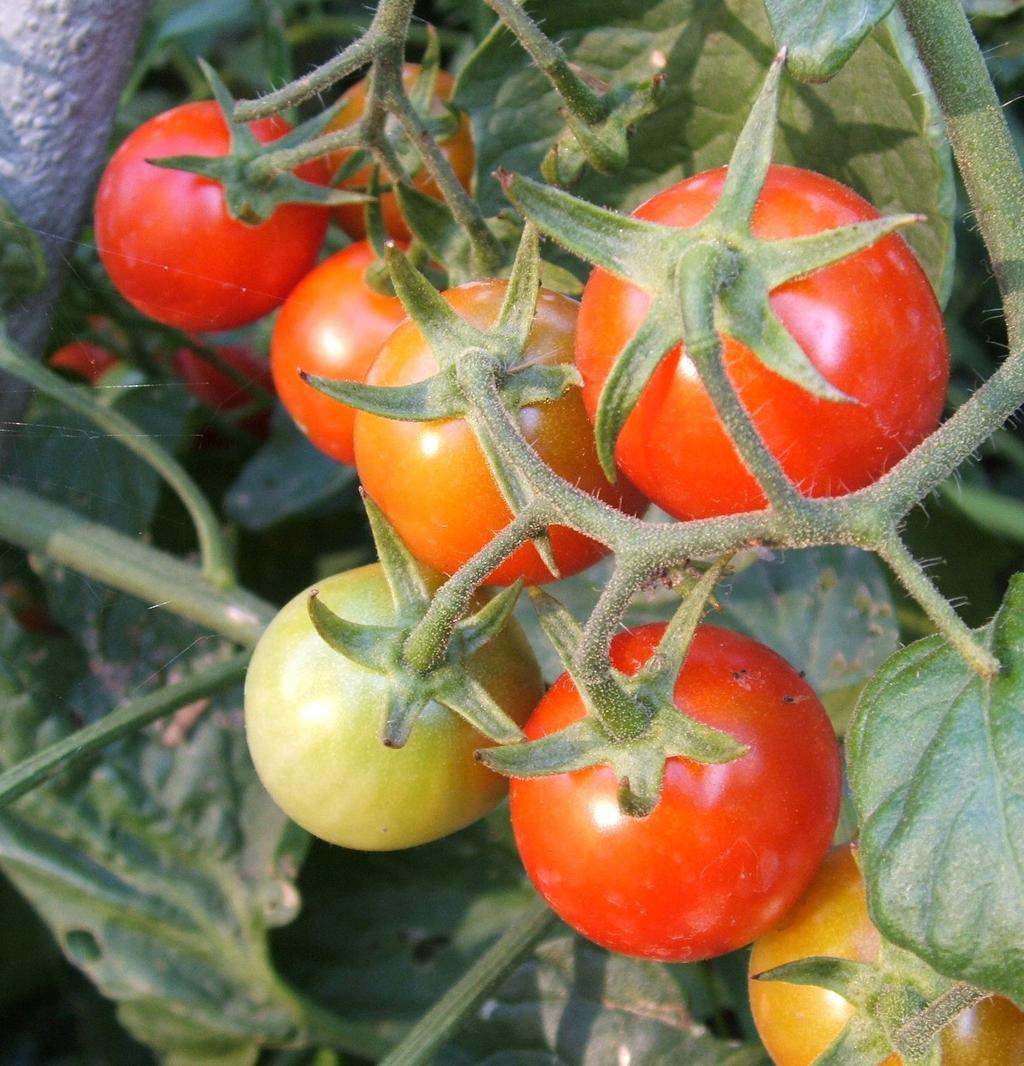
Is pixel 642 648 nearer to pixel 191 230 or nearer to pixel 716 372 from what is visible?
pixel 716 372

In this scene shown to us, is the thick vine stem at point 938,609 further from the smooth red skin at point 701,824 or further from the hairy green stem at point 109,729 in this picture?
the hairy green stem at point 109,729

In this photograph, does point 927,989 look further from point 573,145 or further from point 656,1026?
point 573,145

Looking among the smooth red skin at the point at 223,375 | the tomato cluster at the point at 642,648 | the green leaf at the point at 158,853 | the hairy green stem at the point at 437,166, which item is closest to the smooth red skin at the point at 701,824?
the tomato cluster at the point at 642,648

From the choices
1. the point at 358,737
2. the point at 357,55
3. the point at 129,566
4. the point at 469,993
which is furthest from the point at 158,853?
the point at 357,55

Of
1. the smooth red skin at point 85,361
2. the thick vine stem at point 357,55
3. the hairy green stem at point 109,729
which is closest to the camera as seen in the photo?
the thick vine stem at point 357,55

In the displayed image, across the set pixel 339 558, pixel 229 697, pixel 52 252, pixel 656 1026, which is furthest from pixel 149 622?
pixel 656 1026

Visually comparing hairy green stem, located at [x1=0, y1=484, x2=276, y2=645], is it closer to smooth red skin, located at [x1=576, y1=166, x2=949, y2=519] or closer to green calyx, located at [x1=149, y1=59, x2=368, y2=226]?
green calyx, located at [x1=149, y1=59, x2=368, y2=226]

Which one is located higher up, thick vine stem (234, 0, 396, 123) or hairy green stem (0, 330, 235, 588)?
thick vine stem (234, 0, 396, 123)

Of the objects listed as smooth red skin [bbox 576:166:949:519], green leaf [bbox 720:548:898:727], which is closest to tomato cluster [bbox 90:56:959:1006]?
smooth red skin [bbox 576:166:949:519]
